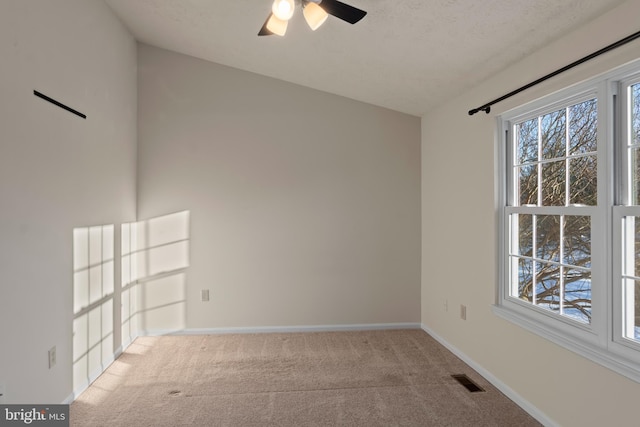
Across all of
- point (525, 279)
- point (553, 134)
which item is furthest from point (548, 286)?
point (553, 134)

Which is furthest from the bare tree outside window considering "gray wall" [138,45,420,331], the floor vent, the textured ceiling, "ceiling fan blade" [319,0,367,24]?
"gray wall" [138,45,420,331]

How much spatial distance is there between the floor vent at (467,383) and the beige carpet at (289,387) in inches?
1.8

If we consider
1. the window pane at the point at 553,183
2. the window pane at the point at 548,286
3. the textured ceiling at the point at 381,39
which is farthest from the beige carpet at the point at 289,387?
the textured ceiling at the point at 381,39

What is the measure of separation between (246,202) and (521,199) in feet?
8.75

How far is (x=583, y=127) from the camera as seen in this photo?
7.61 feet

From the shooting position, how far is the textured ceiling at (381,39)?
2336mm

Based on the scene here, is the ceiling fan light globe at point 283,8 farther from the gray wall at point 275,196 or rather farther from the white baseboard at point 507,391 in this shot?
the white baseboard at point 507,391

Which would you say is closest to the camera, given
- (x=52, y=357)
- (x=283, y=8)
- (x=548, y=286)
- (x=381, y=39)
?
(x=283, y=8)

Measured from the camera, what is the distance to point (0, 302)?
203 cm

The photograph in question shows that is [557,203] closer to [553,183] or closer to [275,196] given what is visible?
[553,183]

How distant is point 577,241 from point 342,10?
6.19 feet

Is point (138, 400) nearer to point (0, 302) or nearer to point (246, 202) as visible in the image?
point (0, 302)

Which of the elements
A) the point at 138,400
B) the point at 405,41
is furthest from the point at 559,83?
the point at 138,400

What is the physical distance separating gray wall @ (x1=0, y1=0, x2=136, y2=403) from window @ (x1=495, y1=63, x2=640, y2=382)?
3027 mm
